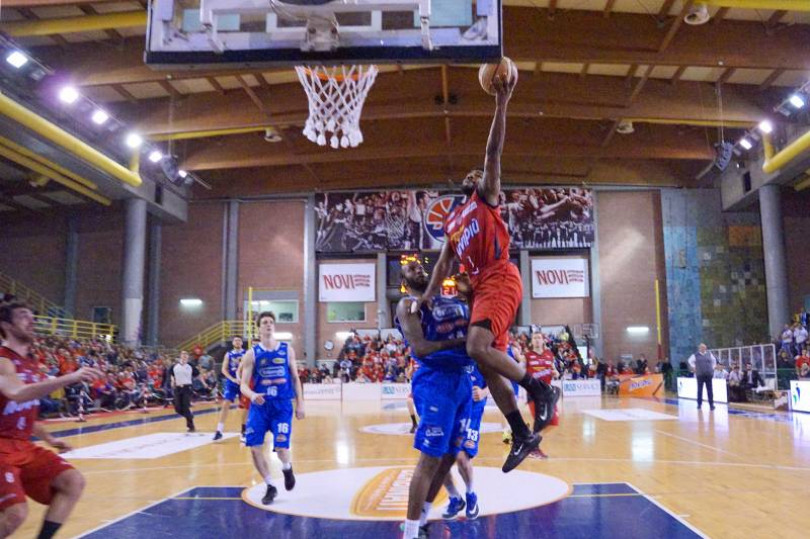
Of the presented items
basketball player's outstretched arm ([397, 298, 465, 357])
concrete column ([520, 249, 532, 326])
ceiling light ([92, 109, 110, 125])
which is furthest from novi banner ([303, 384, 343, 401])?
basketball player's outstretched arm ([397, 298, 465, 357])

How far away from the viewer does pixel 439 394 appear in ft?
15.4

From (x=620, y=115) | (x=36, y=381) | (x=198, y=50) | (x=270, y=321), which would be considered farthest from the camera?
(x=620, y=115)

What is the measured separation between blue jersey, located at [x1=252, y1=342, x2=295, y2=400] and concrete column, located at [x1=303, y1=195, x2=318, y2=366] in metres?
25.4

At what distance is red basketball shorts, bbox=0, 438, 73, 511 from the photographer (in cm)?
385

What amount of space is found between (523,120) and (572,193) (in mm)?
5987

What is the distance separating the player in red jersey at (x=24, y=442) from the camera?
387 cm

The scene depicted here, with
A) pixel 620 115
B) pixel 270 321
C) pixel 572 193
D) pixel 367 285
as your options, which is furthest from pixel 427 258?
pixel 270 321

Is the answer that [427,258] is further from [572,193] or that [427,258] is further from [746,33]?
[746,33]

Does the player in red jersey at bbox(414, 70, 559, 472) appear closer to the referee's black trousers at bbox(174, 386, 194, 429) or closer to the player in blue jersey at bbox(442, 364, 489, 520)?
the player in blue jersey at bbox(442, 364, 489, 520)

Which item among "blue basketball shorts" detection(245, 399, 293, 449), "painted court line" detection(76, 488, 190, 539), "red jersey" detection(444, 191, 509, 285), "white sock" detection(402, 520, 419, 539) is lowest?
"painted court line" detection(76, 488, 190, 539)

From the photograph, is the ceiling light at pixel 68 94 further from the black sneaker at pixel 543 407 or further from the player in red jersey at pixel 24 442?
the black sneaker at pixel 543 407

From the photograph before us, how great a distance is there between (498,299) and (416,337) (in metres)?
0.78

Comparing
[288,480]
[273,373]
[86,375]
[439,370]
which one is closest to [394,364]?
[273,373]

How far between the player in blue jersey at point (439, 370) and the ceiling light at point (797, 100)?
2058 centimetres
